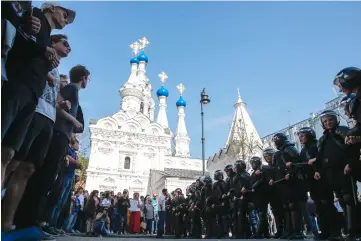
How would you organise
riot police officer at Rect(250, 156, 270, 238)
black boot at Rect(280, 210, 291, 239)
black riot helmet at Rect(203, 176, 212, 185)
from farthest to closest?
1. black riot helmet at Rect(203, 176, 212, 185)
2. riot police officer at Rect(250, 156, 270, 238)
3. black boot at Rect(280, 210, 291, 239)

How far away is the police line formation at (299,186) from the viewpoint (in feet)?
14.3

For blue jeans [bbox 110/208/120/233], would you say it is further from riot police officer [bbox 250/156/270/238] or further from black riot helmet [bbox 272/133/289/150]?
black riot helmet [bbox 272/133/289/150]

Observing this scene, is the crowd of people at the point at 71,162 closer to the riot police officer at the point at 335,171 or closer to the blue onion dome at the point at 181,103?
the riot police officer at the point at 335,171

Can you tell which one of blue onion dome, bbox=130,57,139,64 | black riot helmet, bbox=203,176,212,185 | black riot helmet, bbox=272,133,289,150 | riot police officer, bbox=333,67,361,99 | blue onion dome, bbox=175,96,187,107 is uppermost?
blue onion dome, bbox=130,57,139,64

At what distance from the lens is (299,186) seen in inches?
227

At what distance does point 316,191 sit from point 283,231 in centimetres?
172

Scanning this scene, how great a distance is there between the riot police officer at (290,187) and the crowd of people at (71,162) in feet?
0.06

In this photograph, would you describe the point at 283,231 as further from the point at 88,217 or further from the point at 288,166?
the point at 88,217

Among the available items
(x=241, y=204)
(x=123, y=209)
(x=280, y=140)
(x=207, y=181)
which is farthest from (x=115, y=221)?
(x=280, y=140)

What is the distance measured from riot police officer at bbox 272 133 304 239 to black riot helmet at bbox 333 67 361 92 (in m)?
1.78

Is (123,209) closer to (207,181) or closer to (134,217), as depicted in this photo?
(134,217)

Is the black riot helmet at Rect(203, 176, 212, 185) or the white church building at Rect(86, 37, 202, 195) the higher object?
the white church building at Rect(86, 37, 202, 195)

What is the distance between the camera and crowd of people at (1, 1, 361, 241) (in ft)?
8.55

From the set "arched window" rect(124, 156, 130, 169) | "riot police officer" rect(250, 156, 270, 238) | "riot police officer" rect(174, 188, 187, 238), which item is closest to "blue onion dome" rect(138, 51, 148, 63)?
"arched window" rect(124, 156, 130, 169)
